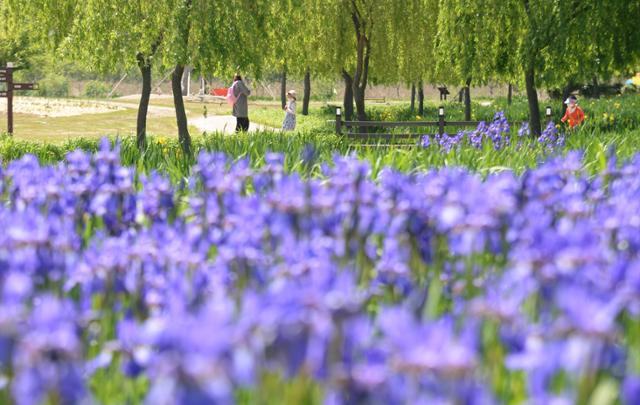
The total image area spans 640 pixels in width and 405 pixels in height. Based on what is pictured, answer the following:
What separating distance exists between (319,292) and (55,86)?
2677 inches

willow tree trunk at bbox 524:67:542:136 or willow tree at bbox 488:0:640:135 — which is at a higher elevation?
willow tree at bbox 488:0:640:135

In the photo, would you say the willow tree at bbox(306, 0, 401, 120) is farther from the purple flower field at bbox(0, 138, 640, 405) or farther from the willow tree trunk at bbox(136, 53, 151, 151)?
the purple flower field at bbox(0, 138, 640, 405)

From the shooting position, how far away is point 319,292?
1.84m

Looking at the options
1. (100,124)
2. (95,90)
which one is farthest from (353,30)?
(95,90)

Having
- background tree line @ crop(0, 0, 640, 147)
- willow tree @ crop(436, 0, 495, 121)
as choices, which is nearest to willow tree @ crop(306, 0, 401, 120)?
background tree line @ crop(0, 0, 640, 147)

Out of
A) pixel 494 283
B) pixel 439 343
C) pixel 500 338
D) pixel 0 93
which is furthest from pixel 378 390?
pixel 0 93

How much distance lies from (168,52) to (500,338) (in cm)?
1161

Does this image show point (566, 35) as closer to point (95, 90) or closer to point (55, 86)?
point (55, 86)

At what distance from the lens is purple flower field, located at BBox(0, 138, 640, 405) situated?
5.69 ft

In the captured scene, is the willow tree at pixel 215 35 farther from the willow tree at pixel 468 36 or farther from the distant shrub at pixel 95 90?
the distant shrub at pixel 95 90

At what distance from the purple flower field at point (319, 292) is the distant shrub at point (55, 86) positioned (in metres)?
64.4

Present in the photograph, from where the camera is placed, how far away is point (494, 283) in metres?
2.79

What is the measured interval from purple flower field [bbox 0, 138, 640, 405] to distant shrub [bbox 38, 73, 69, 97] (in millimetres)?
64422

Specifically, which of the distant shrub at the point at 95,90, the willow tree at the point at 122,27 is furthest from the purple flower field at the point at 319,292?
the distant shrub at the point at 95,90
